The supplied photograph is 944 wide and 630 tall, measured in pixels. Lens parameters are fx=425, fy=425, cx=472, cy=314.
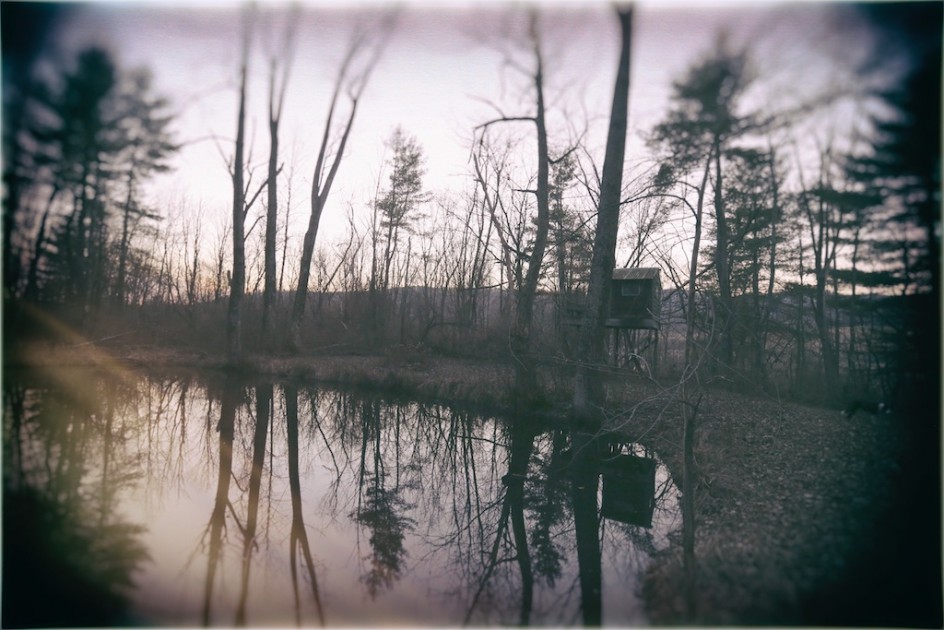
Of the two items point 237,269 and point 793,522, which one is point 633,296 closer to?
point 793,522

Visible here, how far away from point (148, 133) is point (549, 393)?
8.59 meters

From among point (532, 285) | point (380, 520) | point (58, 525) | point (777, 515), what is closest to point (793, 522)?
point (777, 515)

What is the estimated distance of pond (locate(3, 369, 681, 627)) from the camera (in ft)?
10.6

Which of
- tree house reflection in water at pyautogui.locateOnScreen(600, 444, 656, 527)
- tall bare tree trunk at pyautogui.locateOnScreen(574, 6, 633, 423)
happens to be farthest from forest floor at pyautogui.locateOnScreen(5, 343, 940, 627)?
tall bare tree trunk at pyautogui.locateOnScreen(574, 6, 633, 423)

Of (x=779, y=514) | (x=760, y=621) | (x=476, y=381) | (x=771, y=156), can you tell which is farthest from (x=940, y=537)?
(x=476, y=381)

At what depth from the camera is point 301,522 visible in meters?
4.58

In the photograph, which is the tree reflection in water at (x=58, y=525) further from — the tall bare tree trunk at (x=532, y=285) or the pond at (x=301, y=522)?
the tall bare tree trunk at (x=532, y=285)

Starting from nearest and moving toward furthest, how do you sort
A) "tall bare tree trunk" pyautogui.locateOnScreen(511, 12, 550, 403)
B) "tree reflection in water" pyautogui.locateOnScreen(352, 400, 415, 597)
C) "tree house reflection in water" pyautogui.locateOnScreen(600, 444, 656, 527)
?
"tree reflection in water" pyautogui.locateOnScreen(352, 400, 415, 597) → "tree house reflection in water" pyautogui.locateOnScreen(600, 444, 656, 527) → "tall bare tree trunk" pyautogui.locateOnScreen(511, 12, 550, 403)

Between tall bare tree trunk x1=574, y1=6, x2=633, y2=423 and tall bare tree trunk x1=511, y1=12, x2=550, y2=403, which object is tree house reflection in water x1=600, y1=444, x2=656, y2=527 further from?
tall bare tree trunk x1=511, y1=12, x2=550, y2=403

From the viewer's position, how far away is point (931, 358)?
3637mm

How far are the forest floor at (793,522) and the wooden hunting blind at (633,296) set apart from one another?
443 centimetres

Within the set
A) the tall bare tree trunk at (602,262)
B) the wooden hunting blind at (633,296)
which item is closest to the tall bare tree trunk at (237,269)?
the tall bare tree trunk at (602,262)

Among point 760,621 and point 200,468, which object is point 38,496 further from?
point 760,621

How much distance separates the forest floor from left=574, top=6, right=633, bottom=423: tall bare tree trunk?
1.24m
